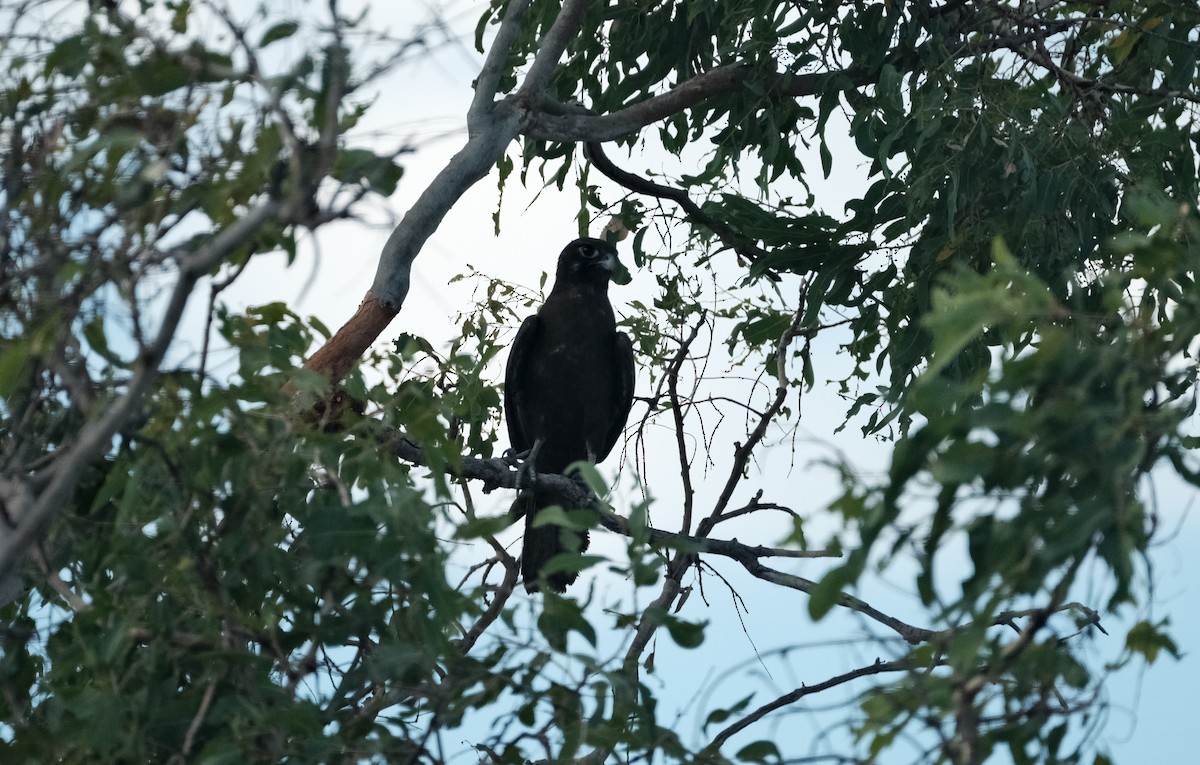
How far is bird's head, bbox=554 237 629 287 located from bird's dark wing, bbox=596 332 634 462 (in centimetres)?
28

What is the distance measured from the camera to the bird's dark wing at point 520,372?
5.79m

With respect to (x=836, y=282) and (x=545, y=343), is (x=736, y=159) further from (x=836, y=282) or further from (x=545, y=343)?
(x=545, y=343)

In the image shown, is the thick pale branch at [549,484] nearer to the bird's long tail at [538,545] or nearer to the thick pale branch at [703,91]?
the bird's long tail at [538,545]

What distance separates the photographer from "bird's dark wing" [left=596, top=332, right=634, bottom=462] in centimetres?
585

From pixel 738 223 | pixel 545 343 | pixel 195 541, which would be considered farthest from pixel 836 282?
pixel 195 541

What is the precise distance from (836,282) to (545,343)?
161 cm

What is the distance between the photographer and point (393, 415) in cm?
235

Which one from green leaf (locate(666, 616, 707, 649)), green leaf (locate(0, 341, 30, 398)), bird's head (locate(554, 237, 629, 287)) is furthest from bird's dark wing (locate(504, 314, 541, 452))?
green leaf (locate(0, 341, 30, 398))

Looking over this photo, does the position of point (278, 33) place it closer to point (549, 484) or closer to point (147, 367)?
point (147, 367)

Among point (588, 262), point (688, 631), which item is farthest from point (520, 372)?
point (688, 631)

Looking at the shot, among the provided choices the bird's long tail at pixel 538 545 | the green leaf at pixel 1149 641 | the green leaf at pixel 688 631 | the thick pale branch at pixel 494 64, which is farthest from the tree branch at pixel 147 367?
the bird's long tail at pixel 538 545

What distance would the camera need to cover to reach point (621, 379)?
232 inches

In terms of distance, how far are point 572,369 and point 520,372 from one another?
25 centimetres

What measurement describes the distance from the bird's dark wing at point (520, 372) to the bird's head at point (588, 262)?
0.26 m
